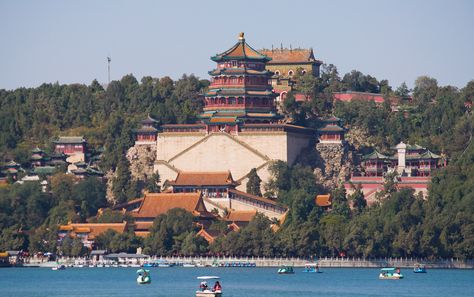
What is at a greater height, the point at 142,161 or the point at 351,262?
the point at 142,161

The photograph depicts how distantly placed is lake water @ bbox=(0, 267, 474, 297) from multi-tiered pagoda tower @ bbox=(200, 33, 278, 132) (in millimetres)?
17293

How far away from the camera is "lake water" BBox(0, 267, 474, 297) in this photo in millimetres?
109250

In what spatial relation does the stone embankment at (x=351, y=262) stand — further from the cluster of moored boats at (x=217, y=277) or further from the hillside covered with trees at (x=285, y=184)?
the cluster of moored boats at (x=217, y=277)

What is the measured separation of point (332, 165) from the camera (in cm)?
14262

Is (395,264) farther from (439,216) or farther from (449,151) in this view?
(449,151)

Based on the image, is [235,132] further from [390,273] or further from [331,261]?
[390,273]

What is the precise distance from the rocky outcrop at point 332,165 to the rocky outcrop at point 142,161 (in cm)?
1158

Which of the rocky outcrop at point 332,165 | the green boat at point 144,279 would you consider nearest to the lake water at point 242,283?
the green boat at point 144,279

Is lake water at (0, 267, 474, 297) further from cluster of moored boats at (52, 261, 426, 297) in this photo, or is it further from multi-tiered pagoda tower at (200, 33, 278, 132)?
multi-tiered pagoda tower at (200, 33, 278, 132)

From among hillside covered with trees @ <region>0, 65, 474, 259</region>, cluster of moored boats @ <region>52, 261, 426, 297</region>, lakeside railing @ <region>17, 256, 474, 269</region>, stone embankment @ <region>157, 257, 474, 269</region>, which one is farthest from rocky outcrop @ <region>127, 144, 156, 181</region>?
stone embankment @ <region>157, 257, 474, 269</region>

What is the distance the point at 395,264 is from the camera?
421 feet

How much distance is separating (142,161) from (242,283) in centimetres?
3187

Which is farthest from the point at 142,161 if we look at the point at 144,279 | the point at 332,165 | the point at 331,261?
the point at 144,279

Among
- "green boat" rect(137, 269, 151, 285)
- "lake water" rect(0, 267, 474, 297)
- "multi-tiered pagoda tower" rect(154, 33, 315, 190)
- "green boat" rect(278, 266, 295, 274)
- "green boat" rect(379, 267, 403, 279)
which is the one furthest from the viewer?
"multi-tiered pagoda tower" rect(154, 33, 315, 190)
